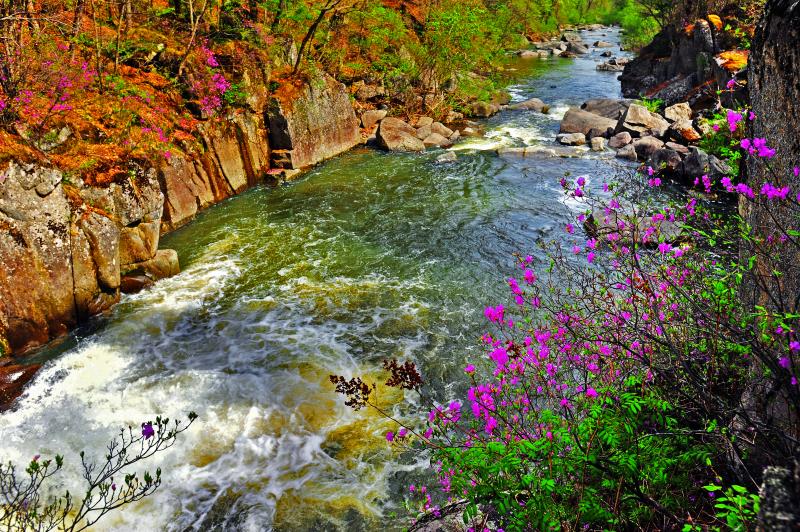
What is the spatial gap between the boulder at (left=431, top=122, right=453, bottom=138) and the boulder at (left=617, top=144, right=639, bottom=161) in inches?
249

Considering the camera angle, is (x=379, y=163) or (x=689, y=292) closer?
(x=689, y=292)

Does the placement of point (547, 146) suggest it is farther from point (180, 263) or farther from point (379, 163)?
point (180, 263)

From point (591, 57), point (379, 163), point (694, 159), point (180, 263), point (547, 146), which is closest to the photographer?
point (180, 263)

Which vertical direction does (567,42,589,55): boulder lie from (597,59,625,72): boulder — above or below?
above

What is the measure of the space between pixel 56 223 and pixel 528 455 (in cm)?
771

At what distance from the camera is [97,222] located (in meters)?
7.90

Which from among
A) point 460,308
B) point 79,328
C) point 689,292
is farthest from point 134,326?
point 689,292

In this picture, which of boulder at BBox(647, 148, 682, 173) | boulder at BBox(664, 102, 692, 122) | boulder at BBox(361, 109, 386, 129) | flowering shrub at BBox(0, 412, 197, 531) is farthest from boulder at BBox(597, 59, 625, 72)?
flowering shrub at BBox(0, 412, 197, 531)

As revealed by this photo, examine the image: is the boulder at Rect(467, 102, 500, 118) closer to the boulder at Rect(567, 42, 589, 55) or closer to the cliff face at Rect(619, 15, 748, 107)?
the cliff face at Rect(619, 15, 748, 107)

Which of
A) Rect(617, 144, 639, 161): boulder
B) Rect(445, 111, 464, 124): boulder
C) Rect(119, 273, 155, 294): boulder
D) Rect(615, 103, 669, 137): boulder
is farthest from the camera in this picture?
Rect(445, 111, 464, 124): boulder

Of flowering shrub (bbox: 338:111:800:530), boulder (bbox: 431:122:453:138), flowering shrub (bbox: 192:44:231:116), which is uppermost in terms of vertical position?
flowering shrub (bbox: 192:44:231:116)

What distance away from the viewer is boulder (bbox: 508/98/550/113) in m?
22.5

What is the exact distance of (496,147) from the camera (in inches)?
683

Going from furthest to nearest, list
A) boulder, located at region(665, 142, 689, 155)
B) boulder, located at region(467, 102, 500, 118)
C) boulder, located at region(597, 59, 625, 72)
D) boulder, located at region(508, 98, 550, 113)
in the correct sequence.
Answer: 1. boulder, located at region(597, 59, 625, 72)
2. boulder, located at region(508, 98, 550, 113)
3. boulder, located at region(467, 102, 500, 118)
4. boulder, located at region(665, 142, 689, 155)
